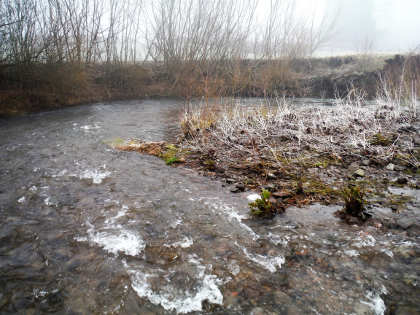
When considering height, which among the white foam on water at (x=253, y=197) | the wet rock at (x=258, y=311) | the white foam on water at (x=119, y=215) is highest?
the white foam on water at (x=253, y=197)

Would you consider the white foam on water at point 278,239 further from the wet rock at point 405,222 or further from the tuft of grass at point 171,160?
the tuft of grass at point 171,160

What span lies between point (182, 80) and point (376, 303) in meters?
18.2

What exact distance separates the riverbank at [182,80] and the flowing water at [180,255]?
470 cm

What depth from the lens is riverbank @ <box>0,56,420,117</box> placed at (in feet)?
37.2

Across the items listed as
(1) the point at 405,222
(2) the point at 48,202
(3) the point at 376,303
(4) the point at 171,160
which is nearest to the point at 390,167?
(1) the point at 405,222

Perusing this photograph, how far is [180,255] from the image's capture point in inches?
104

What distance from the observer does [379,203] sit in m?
3.49

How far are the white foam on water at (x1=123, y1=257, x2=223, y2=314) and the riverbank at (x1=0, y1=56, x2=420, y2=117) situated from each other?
19.6 feet

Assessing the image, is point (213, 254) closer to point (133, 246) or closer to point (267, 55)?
point (133, 246)

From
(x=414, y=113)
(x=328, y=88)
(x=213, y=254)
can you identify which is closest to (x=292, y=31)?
(x=328, y=88)

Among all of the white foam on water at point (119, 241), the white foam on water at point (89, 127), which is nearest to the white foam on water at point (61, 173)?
the white foam on water at point (119, 241)

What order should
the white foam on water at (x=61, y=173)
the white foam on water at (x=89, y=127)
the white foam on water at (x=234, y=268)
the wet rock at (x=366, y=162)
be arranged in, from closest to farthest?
the white foam on water at (x=234, y=268), the white foam on water at (x=61, y=173), the wet rock at (x=366, y=162), the white foam on water at (x=89, y=127)

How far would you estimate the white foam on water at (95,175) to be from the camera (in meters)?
4.56

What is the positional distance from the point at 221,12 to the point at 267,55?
226 inches
